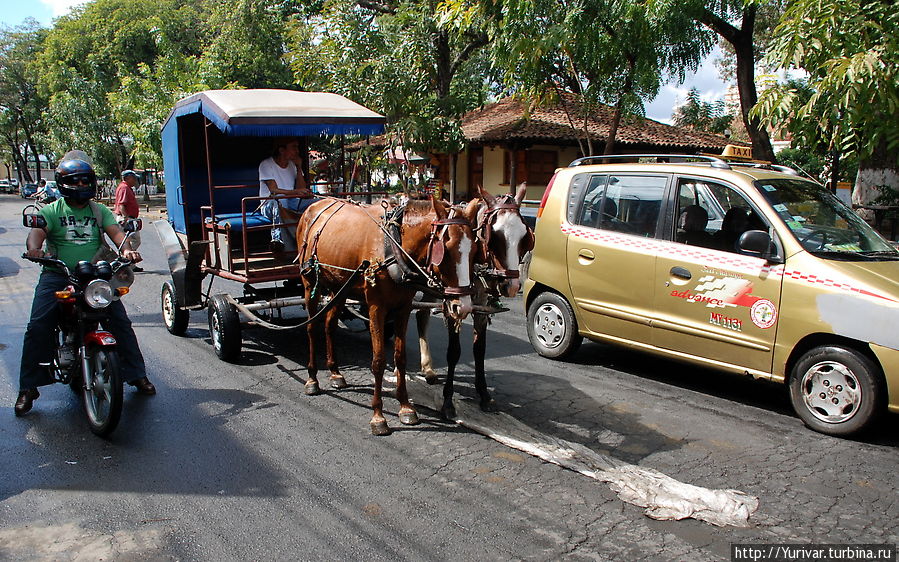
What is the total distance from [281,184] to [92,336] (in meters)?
3.12

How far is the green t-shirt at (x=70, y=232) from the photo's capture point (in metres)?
5.29

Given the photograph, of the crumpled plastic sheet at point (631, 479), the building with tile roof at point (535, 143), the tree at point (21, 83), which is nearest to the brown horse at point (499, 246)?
the crumpled plastic sheet at point (631, 479)

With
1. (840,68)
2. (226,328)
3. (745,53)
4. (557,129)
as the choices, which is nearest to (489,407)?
(226,328)

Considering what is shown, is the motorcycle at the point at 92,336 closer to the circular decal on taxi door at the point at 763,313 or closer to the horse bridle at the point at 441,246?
the horse bridle at the point at 441,246

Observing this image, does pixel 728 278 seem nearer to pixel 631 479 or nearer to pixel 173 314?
pixel 631 479

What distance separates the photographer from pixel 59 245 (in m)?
5.34

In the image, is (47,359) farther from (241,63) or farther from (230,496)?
(241,63)

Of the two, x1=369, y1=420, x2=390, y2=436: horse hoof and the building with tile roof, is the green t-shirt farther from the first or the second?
the building with tile roof

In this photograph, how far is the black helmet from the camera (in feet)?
17.3

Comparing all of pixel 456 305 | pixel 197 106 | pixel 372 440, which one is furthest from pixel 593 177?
pixel 197 106

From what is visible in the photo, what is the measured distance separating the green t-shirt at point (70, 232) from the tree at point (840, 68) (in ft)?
24.3

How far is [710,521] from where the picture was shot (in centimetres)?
384

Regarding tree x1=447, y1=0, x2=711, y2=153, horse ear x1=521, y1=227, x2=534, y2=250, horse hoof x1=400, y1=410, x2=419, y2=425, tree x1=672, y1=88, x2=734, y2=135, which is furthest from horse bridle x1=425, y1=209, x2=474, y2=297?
tree x1=672, y1=88, x2=734, y2=135

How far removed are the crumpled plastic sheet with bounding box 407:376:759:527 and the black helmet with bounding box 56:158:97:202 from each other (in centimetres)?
350
